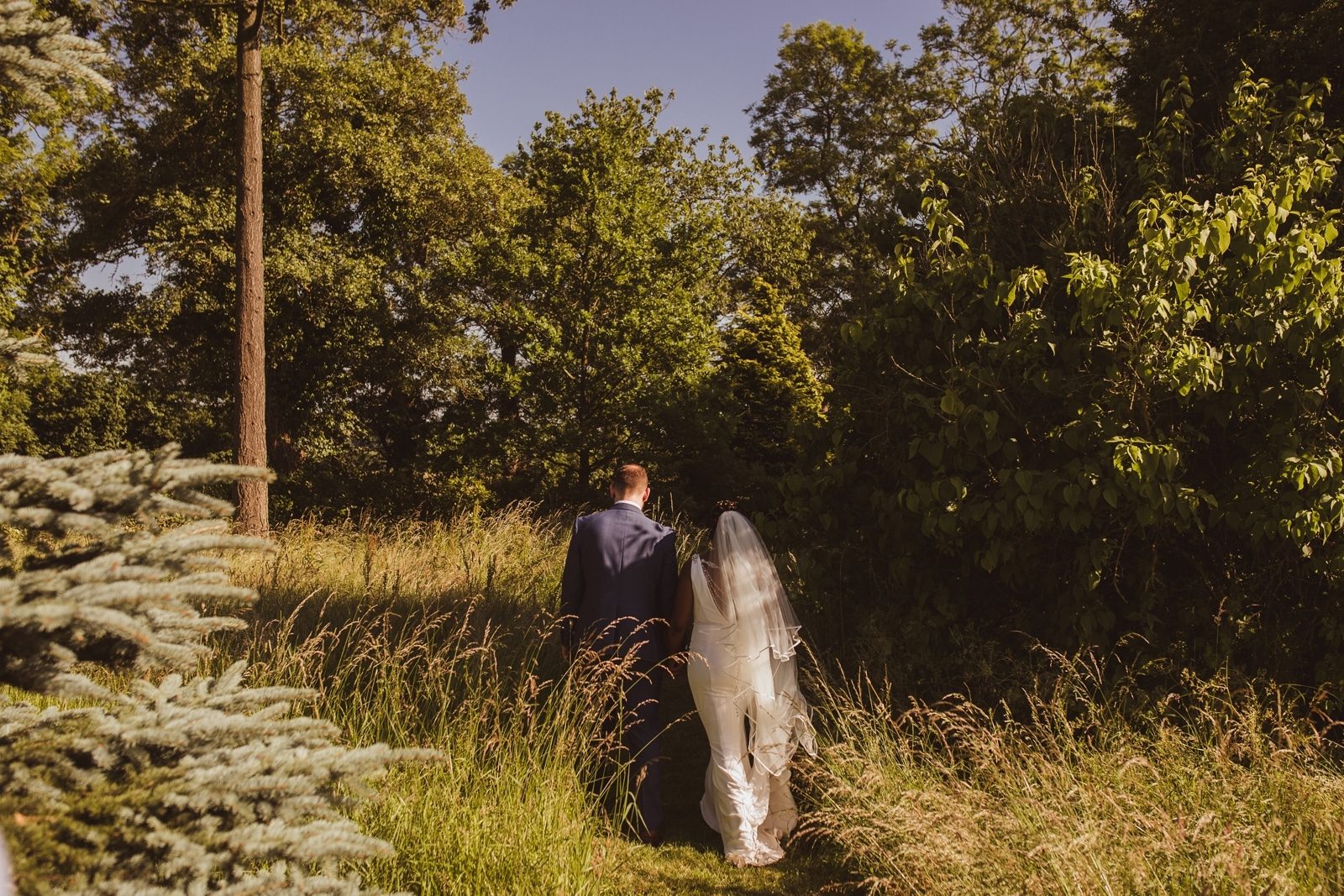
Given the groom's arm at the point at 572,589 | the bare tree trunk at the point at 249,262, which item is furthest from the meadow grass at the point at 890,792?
the bare tree trunk at the point at 249,262

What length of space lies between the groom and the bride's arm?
6 centimetres

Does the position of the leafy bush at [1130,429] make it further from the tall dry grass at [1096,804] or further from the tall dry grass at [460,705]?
the tall dry grass at [460,705]

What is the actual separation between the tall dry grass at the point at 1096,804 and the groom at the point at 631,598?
1042mm

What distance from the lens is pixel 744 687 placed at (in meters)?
5.28

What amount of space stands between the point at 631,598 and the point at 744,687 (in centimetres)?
87

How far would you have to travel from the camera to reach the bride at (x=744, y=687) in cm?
518

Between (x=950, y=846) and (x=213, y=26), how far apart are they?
19.8 metres

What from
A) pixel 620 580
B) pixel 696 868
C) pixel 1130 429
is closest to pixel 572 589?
pixel 620 580

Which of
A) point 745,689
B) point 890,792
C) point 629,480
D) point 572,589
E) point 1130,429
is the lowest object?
point 890,792

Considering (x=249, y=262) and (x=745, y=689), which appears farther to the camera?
(x=249, y=262)

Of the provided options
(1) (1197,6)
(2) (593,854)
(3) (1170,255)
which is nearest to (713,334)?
(1) (1197,6)

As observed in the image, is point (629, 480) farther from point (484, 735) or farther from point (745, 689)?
point (484, 735)

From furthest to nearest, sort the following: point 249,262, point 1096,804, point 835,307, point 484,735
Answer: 1. point 835,307
2. point 249,262
3. point 484,735
4. point 1096,804

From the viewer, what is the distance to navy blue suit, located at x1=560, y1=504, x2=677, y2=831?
5.42 meters
